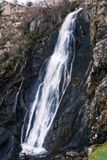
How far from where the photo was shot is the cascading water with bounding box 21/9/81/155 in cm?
3362

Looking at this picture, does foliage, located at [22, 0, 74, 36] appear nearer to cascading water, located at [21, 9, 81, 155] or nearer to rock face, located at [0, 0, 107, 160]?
rock face, located at [0, 0, 107, 160]

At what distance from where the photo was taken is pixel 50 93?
119 ft

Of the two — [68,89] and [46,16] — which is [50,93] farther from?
[46,16]

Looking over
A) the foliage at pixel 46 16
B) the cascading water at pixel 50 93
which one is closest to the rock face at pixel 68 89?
the cascading water at pixel 50 93

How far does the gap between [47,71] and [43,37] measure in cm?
543

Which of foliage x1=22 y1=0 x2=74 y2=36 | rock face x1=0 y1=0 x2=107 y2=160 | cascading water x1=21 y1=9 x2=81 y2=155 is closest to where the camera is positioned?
rock face x1=0 y1=0 x2=107 y2=160

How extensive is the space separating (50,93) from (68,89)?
6.38 feet

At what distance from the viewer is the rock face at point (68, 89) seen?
102 feet

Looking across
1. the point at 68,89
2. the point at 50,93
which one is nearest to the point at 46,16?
the point at 50,93

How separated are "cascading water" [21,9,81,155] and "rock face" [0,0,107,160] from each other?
1.95 ft

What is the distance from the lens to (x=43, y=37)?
42906mm

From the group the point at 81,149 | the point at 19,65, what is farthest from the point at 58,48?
the point at 81,149

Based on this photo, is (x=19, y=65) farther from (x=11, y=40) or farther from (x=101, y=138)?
(x=101, y=138)

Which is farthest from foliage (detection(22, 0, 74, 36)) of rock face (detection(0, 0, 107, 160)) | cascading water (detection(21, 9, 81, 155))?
cascading water (detection(21, 9, 81, 155))
